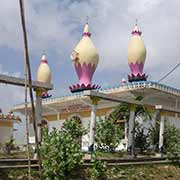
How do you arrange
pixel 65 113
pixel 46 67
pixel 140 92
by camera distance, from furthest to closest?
pixel 46 67 → pixel 65 113 → pixel 140 92

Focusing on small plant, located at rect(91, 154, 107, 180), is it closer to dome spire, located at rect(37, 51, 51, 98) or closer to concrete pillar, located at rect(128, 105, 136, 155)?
concrete pillar, located at rect(128, 105, 136, 155)

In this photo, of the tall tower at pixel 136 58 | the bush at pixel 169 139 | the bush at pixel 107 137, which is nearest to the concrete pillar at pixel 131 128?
the bush at pixel 107 137

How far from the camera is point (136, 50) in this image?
24188mm

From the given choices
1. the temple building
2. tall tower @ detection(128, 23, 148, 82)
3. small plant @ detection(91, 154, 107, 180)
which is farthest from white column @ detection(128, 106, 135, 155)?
tall tower @ detection(128, 23, 148, 82)

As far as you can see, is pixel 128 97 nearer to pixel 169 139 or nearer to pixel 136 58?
pixel 136 58

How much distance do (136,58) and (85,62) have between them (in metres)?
2.97

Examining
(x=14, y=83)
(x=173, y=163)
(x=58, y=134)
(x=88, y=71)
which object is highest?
(x=88, y=71)

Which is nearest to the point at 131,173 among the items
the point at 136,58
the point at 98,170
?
the point at 98,170

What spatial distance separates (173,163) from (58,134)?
6.61 metres

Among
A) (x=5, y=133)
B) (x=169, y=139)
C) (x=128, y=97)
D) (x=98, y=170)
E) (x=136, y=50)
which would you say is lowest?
(x=98, y=170)

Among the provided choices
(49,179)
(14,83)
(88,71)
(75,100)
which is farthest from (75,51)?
(49,179)

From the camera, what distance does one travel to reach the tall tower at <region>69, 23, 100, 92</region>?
958 inches

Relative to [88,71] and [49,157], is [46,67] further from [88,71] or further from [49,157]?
[49,157]

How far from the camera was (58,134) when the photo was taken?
11008mm
